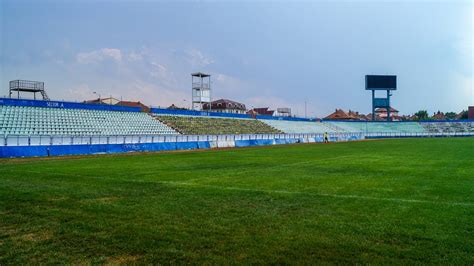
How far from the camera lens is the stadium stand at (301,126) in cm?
8455

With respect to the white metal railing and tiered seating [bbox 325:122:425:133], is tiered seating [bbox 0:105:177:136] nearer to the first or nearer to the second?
the white metal railing

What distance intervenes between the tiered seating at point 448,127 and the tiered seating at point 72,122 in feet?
244

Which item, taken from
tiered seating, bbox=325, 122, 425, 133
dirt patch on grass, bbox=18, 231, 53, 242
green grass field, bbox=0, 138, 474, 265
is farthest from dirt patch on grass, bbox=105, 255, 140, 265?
tiered seating, bbox=325, 122, 425, 133

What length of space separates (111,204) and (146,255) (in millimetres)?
4364

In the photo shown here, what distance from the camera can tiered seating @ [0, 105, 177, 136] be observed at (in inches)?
1529

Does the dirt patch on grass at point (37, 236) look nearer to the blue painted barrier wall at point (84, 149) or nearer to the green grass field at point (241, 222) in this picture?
the green grass field at point (241, 222)

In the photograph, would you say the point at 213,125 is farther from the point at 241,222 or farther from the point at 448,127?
the point at 448,127

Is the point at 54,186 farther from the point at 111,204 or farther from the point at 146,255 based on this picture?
the point at 146,255

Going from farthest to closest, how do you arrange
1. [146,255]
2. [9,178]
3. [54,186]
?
[9,178] → [54,186] → [146,255]

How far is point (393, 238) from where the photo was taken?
657 centimetres

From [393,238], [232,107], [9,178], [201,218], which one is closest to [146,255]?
[201,218]

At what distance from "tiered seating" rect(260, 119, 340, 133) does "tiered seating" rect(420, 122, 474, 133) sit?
2600cm

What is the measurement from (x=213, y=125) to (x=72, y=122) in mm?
28213

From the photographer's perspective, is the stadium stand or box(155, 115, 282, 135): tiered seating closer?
box(155, 115, 282, 135): tiered seating
